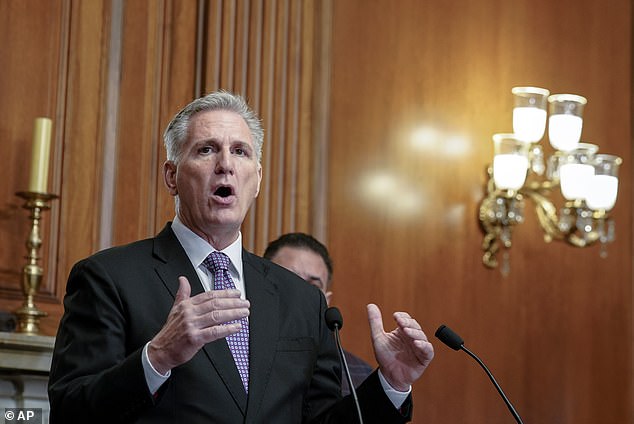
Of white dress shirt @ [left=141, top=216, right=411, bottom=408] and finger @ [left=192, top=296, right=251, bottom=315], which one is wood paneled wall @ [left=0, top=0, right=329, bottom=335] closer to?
white dress shirt @ [left=141, top=216, right=411, bottom=408]

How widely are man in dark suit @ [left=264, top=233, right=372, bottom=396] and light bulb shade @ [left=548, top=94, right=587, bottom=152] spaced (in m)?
1.77

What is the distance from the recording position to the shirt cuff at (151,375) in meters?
2.20

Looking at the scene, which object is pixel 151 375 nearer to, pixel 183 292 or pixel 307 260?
pixel 183 292

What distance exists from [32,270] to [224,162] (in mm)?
1294

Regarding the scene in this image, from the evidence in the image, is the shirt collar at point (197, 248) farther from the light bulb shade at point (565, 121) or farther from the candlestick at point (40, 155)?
the light bulb shade at point (565, 121)

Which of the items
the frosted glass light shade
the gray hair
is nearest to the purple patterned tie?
the gray hair

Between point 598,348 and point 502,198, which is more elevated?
point 502,198

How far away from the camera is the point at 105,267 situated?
2432 millimetres

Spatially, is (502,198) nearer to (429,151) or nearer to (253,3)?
(429,151)

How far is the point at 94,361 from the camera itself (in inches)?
A: 90.3

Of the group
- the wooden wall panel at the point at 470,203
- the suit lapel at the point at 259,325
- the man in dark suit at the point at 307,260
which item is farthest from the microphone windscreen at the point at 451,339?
the wooden wall panel at the point at 470,203

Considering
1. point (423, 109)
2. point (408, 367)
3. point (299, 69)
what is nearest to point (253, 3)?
point (299, 69)

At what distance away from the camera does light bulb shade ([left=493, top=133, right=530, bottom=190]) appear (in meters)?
5.36

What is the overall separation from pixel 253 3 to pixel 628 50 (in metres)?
2.53
